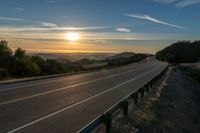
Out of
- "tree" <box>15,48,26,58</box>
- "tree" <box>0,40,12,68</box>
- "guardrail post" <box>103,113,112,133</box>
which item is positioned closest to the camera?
"guardrail post" <box>103,113,112,133</box>

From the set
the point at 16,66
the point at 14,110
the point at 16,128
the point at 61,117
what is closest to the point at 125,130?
the point at 61,117

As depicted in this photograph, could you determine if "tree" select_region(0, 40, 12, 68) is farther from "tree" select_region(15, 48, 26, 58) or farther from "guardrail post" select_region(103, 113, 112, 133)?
"guardrail post" select_region(103, 113, 112, 133)

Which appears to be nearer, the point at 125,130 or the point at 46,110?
the point at 125,130

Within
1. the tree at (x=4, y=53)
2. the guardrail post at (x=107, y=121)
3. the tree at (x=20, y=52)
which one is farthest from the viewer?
the tree at (x=20, y=52)

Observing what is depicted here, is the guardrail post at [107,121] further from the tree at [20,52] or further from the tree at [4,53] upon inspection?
the tree at [20,52]

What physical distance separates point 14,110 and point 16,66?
2957cm

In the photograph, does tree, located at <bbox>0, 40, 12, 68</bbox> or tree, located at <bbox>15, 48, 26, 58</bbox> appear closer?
tree, located at <bbox>0, 40, 12, 68</bbox>

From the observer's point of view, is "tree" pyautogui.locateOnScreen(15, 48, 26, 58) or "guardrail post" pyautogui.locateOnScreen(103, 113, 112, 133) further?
"tree" pyautogui.locateOnScreen(15, 48, 26, 58)

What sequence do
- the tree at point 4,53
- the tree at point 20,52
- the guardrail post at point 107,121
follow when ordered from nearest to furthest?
the guardrail post at point 107,121 → the tree at point 4,53 → the tree at point 20,52

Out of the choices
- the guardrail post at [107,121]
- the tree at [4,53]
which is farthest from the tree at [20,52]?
the guardrail post at [107,121]

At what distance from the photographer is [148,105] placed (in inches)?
659

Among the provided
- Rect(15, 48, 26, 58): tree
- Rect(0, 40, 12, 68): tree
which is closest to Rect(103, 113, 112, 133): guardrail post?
Rect(0, 40, 12, 68): tree

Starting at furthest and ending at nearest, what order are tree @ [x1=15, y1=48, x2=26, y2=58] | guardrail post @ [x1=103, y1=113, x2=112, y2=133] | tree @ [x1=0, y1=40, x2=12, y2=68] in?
tree @ [x1=15, y1=48, x2=26, y2=58] → tree @ [x1=0, y1=40, x2=12, y2=68] → guardrail post @ [x1=103, y1=113, x2=112, y2=133]

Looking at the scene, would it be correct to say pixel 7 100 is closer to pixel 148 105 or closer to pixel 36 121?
pixel 36 121
